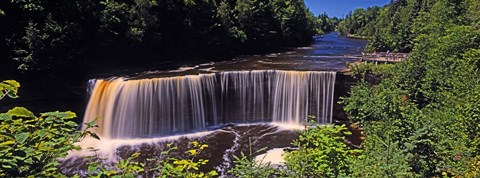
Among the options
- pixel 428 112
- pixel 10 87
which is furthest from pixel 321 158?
pixel 428 112

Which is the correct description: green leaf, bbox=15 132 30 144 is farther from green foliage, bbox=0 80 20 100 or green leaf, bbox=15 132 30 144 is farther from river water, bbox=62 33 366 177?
river water, bbox=62 33 366 177

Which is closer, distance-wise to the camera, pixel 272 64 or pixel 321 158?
pixel 321 158

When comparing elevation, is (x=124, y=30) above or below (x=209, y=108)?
above

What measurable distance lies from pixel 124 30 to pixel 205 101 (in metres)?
7.55

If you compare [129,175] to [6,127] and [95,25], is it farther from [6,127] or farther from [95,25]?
[95,25]

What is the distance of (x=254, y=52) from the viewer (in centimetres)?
3344

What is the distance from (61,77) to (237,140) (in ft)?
33.0

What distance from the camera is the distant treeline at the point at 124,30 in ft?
55.0

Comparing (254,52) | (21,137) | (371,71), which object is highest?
(254,52)

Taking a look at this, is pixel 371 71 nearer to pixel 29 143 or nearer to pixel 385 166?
pixel 385 166

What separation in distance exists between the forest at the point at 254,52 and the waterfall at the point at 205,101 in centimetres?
266

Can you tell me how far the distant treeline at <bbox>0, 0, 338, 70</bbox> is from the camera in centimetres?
1677

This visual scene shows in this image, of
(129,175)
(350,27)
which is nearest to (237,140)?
(129,175)

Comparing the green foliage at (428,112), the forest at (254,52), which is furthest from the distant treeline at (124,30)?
the green foliage at (428,112)
